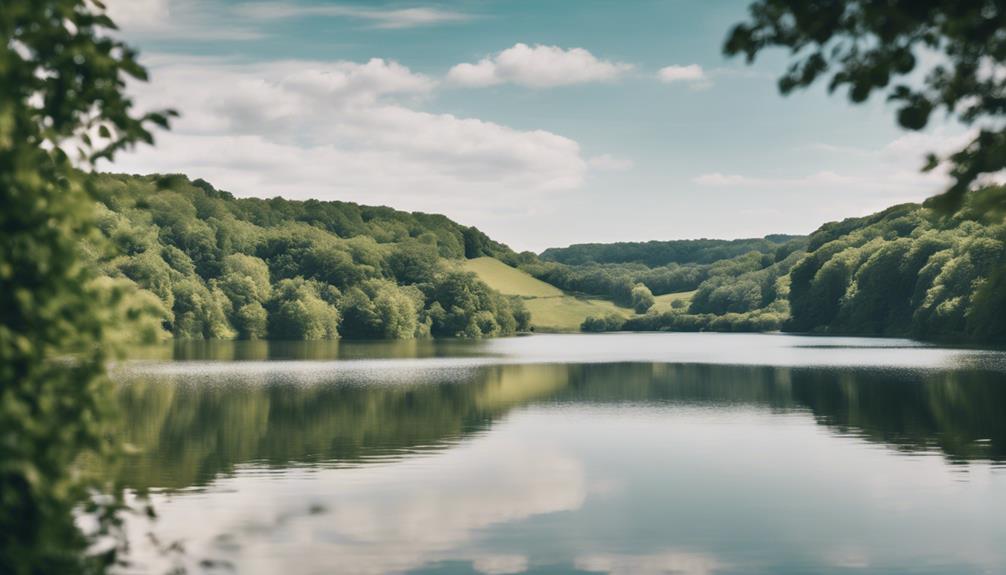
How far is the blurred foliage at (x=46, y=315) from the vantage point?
536 centimetres

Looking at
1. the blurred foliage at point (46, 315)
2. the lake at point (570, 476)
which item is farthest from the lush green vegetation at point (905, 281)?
the blurred foliage at point (46, 315)

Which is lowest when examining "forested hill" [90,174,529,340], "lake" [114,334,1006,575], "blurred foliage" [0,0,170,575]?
"lake" [114,334,1006,575]

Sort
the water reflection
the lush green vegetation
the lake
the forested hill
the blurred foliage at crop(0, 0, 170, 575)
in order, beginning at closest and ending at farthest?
the blurred foliage at crop(0, 0, 170, 575) → the lake → the water reflection → the lush green vegetation → the forested hill

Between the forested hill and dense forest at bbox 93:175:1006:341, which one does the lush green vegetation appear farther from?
the forested hill

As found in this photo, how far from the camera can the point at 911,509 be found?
21188mm

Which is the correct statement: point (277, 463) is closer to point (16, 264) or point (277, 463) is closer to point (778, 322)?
point (16, 264)

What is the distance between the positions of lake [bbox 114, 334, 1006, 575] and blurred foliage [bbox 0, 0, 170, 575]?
36.9 inches

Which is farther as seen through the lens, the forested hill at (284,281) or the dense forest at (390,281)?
the forested hill at (284,281)

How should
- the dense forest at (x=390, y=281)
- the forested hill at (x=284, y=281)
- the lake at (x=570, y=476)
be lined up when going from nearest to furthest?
the lake at (x=570, y=476) < the dense forest at (x=390, y=281) < the forested hill at (x=284, y=281)

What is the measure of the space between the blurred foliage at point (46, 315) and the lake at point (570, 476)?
0.94m

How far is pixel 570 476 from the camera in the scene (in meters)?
25.8

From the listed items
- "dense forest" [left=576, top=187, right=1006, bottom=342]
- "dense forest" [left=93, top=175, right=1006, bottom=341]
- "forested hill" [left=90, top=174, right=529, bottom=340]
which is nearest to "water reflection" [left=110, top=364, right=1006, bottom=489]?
"dense forest" [left=576, top=187, right=1006, bottom=342]

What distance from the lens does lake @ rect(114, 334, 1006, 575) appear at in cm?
1731

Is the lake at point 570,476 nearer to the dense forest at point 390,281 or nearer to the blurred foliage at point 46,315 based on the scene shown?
the blurred foliage at point 46,315
